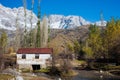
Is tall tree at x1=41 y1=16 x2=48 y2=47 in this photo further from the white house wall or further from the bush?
the white house wall

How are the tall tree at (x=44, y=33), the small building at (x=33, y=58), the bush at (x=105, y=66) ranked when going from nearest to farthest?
the small building at (x=33, y=58)
the bush at (x=105, y=66)
the tall tree at (x=44, y=33)

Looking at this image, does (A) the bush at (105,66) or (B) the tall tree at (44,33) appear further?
(B) the tall tree at (44,33)

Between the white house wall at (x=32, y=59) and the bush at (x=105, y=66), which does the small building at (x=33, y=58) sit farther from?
the bush at (x=105, y=66)

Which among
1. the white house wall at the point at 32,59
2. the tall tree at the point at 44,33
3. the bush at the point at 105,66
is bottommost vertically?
the bush at the point at 105,66

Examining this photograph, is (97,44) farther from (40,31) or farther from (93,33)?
(40,31)

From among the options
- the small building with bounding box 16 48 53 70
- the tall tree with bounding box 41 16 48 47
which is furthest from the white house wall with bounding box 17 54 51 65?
the tall tree with bounding box 41 16 48 47

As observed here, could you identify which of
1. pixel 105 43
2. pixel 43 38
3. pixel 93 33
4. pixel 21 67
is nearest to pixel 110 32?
pixel 105 43

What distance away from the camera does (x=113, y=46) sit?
78.4 m

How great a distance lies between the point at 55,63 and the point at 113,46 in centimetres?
1998

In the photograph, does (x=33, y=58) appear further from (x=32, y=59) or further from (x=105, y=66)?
(x=105, y=66)

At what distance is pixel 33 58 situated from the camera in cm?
7444

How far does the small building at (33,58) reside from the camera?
242 ft

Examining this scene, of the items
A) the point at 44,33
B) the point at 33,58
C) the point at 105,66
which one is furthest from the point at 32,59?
the point at 44,33

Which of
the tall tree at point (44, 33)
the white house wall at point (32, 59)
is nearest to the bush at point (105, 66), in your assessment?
the white house wall at point (32, 59)
